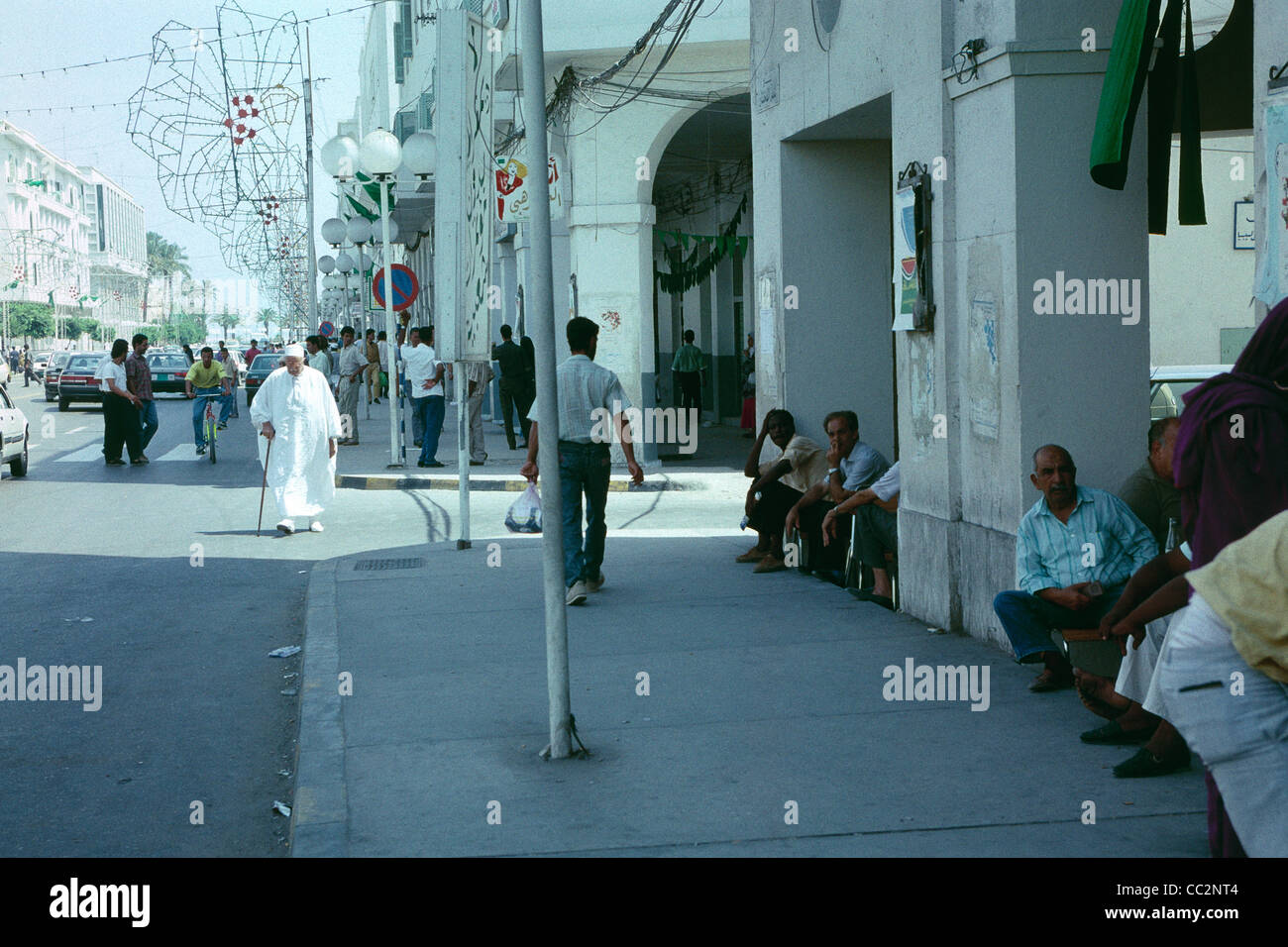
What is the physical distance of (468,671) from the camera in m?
7.58

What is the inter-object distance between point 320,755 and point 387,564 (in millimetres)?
5749

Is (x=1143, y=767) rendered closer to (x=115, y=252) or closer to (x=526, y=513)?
(x=526, y=513)

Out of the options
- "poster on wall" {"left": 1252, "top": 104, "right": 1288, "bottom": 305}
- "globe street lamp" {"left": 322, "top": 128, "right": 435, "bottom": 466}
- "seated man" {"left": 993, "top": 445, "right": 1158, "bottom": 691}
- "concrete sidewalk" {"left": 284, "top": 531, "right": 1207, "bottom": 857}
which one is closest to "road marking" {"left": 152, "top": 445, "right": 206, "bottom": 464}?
"globe street lamp" {"left": 322, "top": 128, "right": 435, "bottom": 466}

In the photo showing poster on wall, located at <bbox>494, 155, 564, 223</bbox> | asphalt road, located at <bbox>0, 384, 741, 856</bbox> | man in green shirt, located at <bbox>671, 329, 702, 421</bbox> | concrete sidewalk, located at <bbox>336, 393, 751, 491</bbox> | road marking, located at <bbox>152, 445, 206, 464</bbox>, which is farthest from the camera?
man in green shirt, located at <bbox>671, 329, 702, 421</bbox>

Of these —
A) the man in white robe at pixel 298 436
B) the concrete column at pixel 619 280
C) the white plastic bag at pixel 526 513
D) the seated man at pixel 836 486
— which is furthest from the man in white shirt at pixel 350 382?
the seated man at pixel 836 486

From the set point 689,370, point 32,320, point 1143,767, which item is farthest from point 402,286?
point 32,320

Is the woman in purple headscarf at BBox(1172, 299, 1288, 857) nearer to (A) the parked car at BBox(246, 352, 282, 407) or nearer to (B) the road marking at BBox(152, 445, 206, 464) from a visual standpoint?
(B) the road marking at BBox(152, 445, 206, 464)

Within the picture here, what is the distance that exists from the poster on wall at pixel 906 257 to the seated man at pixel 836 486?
123 cm

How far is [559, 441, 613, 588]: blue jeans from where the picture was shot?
956 cm

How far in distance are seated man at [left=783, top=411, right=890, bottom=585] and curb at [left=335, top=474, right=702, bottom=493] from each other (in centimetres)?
691

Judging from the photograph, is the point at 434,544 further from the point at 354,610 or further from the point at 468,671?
the point at 468,671

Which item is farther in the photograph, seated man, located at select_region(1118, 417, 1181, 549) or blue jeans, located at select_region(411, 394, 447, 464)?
blue jeans, located at select_region(411, 394, 447, 464)

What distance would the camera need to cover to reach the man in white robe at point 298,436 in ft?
46.1
